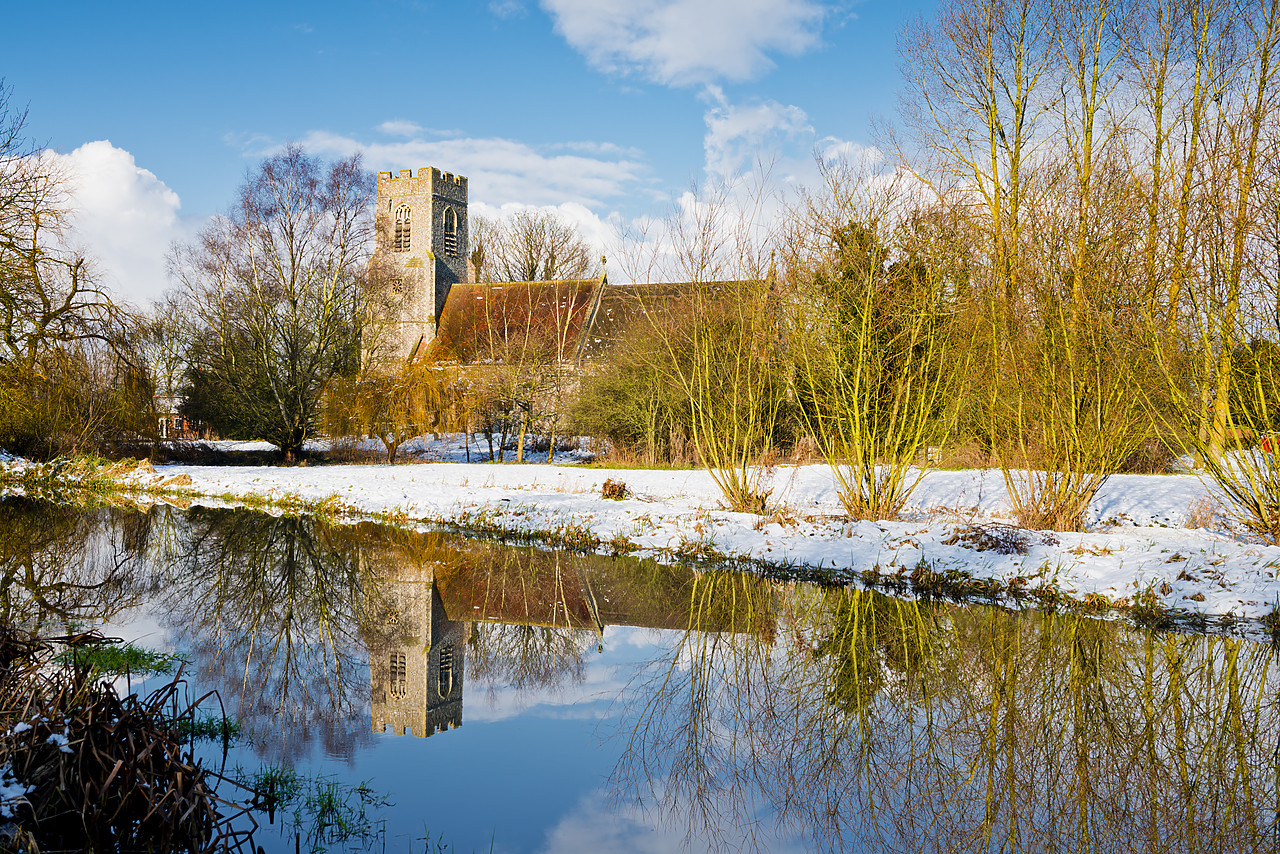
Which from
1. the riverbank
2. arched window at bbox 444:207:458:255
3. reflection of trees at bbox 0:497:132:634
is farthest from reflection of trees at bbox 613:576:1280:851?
arched window at bbox 444:207:458:255

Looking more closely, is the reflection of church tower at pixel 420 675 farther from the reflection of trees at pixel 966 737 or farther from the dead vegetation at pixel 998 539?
the dead vegetation at pixel 998 539

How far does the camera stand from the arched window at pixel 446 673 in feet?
19.6

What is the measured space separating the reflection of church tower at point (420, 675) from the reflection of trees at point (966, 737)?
132 cm

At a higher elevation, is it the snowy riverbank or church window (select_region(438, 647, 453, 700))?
the snowy riverbank

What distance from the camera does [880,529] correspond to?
1111cm

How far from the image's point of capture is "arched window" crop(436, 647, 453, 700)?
5.98 m

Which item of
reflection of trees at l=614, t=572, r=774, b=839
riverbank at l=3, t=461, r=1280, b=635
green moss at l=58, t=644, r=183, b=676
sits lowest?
reflection of trees at l=614, t=572, r=774, b=839

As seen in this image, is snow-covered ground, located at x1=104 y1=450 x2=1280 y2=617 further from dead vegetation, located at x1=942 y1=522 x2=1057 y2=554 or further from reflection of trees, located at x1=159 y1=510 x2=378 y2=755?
reflection of trees, located at x1=159 y1=510 x2=378 y2=755

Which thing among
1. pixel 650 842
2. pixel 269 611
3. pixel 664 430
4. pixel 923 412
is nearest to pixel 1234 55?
pixel 923 412

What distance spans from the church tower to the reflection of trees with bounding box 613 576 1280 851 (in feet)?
120

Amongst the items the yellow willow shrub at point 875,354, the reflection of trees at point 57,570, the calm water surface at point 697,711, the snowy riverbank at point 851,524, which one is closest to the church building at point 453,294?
the snowy riverbank at point 851,524

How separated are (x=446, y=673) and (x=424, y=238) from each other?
40393mm

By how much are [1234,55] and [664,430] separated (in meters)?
17.4

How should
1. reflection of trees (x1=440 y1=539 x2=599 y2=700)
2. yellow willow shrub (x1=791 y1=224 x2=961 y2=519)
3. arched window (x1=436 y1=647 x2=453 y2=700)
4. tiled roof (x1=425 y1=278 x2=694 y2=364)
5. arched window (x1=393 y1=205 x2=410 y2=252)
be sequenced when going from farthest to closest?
1. arched window (x1=393 y1=205 x2=410 y2=252)
2. tiled roof (x1=425 y1=278 x2=694 y2=364)
3. yellow willow shrub (x1=791 y1=224 x2=961 y2=519)
4. reflection of trees (x1=440 y1=539 x2=599 y2=700)
5. arched window (x1=436 y1=647 x2=453 y2=700)
